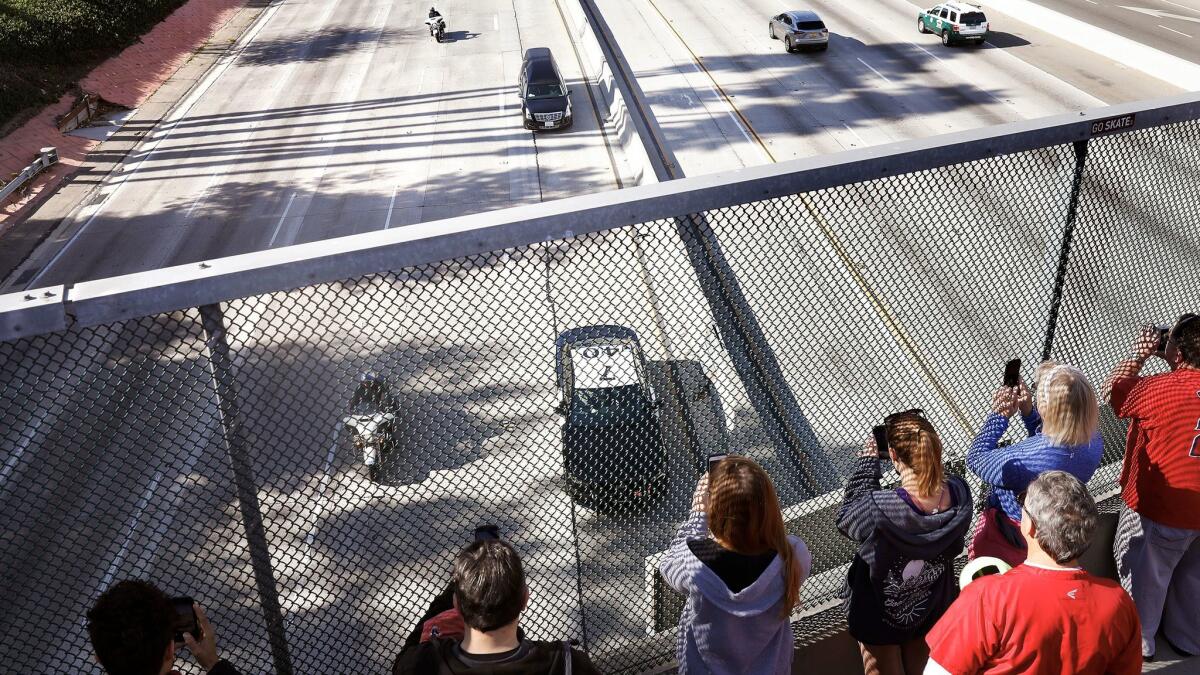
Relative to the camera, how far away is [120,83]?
3369cm

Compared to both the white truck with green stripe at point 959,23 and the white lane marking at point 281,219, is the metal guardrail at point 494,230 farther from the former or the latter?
the white truck with green stripe at point 959,23

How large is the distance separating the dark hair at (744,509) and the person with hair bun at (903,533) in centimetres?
64

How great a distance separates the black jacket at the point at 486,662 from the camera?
3.05 meters

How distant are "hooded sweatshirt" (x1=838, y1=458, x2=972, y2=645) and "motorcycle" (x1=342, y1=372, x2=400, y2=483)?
2.17m

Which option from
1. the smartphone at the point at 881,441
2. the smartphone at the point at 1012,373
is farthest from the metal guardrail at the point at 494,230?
the smartphone at the point at 881,441

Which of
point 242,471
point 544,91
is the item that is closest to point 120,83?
point 544,91

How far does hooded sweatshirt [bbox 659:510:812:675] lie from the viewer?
3629 mm

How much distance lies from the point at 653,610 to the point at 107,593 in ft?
9.08

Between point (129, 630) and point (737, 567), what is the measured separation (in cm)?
223

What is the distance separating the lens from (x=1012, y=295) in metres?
5.29

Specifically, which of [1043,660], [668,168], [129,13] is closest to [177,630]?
[1043,660]

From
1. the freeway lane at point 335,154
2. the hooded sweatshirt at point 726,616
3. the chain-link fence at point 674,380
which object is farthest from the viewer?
the freeway lane at point 335,154

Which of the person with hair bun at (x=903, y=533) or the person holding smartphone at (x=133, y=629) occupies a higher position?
the person holding smartphone at (x=133, y=629)

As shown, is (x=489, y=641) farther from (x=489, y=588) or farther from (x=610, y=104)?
(x=610, y=104)
